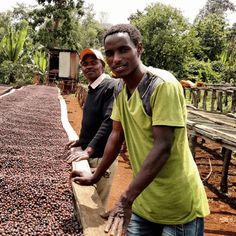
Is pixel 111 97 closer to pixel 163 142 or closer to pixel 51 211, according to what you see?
pixel 51 211

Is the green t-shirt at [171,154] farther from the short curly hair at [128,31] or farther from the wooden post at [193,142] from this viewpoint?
the wooden post at [193,142]

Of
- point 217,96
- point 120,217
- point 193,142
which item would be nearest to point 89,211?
point 120,217

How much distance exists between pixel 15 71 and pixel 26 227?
23811 millimetres

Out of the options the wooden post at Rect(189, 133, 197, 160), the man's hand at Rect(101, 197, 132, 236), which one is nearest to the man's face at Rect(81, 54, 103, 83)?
the man's hand at Rect(101, 197, 132, 236)

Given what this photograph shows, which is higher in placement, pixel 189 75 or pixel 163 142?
pixel 163 142

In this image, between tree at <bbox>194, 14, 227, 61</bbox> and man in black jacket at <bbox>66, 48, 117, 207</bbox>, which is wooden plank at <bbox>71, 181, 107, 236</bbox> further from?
tree at <bbox>194, 14, 227, 61</bbox>

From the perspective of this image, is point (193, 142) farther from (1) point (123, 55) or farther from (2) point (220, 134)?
(1) point (123, 55)

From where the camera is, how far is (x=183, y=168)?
172cm

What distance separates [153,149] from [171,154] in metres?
0.11

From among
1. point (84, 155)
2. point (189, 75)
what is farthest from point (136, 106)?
point (189, 75)

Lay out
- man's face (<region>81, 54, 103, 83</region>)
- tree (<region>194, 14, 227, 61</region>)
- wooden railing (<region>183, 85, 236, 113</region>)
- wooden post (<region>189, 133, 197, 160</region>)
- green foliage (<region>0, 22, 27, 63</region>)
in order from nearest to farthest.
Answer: man's face (<region>81, 54, 103, 83</region>) < wooden post (<region>189, 133, 197, 160</region>) < wooden railing (<region>183, 85, 236, 113</region>) < green foliage (<region>0, 22, 27, 63</region>) < tree (<region>194, 14, 227, 61</region>)

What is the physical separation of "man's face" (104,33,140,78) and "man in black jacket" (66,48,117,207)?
3.99ft

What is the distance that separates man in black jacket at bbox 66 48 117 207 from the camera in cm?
298

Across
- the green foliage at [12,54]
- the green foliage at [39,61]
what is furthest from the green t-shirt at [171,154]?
the green foliage at [39,61]
